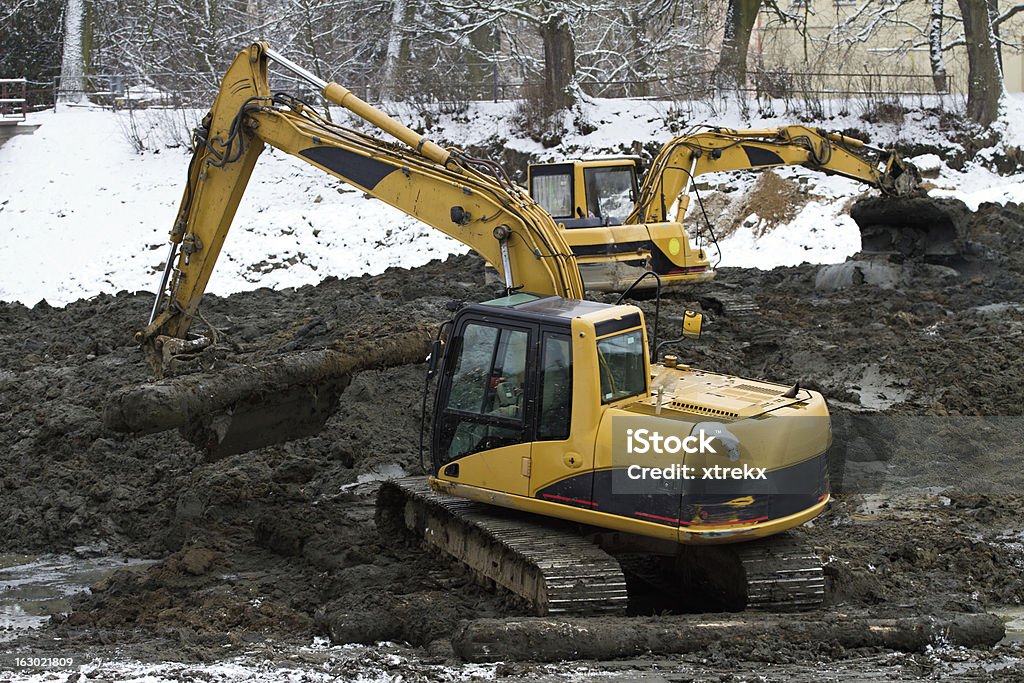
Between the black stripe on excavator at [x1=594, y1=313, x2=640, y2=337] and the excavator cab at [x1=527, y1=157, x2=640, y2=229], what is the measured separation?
25.5 feet

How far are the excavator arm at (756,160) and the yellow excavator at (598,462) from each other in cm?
695

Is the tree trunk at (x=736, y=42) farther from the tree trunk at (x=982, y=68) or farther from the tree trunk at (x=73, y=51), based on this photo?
the tree trunk at (x=73, y=51)

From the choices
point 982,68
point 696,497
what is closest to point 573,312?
point 696,497

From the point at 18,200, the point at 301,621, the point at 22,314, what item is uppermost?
the point at 18,200

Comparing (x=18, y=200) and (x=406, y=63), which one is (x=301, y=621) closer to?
(x=18, y=200)

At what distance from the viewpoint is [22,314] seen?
699 inches

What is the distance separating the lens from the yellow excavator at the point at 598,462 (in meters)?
7.02

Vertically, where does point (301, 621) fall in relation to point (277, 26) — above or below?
below

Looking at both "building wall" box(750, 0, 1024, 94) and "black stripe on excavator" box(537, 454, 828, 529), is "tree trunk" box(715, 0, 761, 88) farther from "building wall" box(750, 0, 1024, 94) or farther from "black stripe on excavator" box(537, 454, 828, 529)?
"black stripe on excavator" box(537, 454, 828, 529)

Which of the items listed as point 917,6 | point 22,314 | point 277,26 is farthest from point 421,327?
point 917,6

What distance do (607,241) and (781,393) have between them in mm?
6333

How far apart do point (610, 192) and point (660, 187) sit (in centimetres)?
65

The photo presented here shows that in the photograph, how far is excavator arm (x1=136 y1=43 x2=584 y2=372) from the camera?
907 cm

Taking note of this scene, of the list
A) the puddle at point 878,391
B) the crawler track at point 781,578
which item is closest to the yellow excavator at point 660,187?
the puddle at point 878,391
